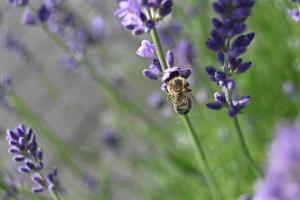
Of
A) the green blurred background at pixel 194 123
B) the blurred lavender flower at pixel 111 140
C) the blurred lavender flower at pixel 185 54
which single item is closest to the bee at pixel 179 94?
the green blurred background at pixel 194 123

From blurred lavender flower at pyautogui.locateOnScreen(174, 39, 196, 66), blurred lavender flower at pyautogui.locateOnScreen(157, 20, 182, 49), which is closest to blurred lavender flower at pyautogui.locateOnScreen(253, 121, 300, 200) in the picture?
blurred lavender flower at pyautogui.locateOnScreen(174, 39, 196, 66)

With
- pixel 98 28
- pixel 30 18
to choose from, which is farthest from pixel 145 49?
pixel 98 28

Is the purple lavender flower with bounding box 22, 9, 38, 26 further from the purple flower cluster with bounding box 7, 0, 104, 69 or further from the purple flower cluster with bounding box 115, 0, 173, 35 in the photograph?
the purple flower cluster with bounding box 115, 0, 173, 35

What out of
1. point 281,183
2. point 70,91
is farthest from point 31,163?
point 70,91

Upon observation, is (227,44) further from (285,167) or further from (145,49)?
(285,167)

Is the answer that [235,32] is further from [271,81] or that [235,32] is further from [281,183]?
[271,81]

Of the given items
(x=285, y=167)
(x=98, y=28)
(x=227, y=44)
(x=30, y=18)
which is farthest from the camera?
(x=98, y=28)

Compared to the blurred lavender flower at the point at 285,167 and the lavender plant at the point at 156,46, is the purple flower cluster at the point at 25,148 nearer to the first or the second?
the lavender plant at the point at 156,46
